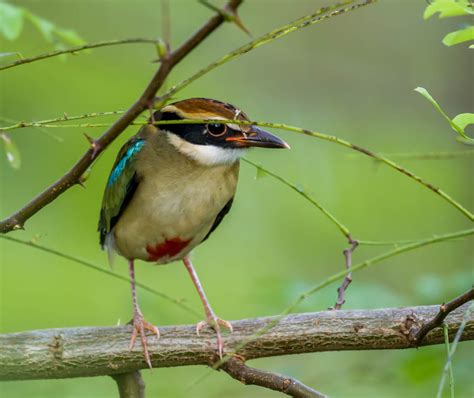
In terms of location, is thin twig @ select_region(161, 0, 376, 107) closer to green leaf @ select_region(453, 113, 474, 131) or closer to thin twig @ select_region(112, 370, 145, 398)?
green leaf @ select_region(453, 113, 474, 131)

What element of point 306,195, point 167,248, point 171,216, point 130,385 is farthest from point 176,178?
point 306,195

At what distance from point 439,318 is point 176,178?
1.91 m

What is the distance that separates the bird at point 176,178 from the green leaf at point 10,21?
3.73 feet

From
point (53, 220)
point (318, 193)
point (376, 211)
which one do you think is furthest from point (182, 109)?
point (376, 211)

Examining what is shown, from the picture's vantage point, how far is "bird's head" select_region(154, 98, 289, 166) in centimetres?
429

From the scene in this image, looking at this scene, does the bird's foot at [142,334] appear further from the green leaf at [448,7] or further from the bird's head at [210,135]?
the green leaf at [448,7]

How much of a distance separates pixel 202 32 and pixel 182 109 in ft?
7.59

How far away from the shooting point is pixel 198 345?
377cm

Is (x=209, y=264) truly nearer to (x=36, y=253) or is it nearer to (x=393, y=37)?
(x=36, y=253)

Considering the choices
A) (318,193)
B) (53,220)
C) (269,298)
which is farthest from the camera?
(318,193)

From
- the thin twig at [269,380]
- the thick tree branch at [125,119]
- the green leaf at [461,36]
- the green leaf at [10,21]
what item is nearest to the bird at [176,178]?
the thin twig at [269,380]

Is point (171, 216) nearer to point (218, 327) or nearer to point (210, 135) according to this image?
point (210, 135)

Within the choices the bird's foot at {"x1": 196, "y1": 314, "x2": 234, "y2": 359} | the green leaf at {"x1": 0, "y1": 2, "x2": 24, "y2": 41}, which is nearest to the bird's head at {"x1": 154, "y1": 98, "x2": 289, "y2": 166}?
the bird's foot at {"x1": 196, "y1": 314, "x2": 234, "y2": 359}

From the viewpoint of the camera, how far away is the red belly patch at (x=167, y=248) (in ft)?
15.7
